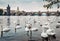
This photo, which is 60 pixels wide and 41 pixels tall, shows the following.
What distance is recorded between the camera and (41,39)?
2244 millimetres

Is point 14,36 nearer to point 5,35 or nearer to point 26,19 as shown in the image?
point 5,35

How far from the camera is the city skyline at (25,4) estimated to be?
7.97ft

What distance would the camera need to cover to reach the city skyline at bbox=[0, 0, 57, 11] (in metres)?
2.43

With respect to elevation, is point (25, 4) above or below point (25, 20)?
above

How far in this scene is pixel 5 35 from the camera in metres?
2.42

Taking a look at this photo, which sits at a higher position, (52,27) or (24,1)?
(24,1)

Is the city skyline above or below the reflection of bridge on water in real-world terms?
above

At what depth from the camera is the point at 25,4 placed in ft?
8.05

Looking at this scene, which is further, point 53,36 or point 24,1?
point 24,1

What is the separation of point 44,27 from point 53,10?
29 cm

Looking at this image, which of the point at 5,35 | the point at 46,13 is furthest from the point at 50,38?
the point at 5,35

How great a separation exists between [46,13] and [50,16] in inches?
3.1

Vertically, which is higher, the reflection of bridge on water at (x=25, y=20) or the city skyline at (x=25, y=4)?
the city skyline at (x=25, y=4)

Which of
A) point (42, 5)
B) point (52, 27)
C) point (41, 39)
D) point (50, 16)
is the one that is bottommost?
point (41, 39)
